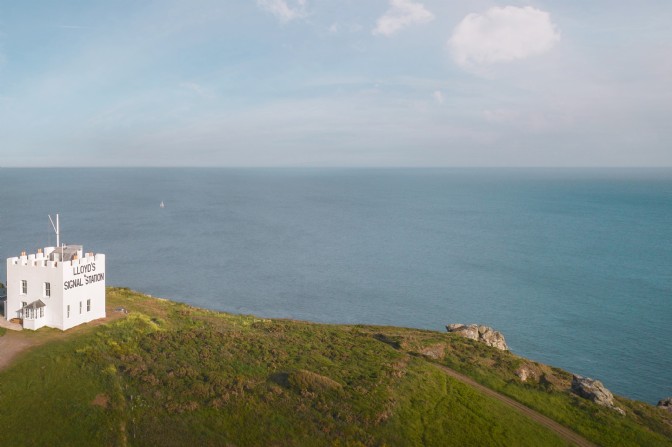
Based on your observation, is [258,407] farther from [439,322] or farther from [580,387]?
[439,322]

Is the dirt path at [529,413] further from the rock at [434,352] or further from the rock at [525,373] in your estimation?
the rock at [525,373]

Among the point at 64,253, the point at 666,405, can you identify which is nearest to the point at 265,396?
the point at 64,253

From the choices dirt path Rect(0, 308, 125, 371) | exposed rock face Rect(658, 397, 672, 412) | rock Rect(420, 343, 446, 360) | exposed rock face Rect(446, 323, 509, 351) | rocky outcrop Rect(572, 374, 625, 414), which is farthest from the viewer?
exposed rock face Rect(446, 323, 509, 351)

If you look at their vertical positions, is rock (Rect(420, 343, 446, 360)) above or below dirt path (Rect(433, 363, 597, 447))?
above

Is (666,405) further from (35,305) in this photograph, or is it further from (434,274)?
(434,274)

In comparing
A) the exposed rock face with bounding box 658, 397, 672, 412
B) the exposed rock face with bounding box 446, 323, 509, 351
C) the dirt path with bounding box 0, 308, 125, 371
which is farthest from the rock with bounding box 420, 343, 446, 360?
the dirt path with bounding box 0, 308, 125, 371

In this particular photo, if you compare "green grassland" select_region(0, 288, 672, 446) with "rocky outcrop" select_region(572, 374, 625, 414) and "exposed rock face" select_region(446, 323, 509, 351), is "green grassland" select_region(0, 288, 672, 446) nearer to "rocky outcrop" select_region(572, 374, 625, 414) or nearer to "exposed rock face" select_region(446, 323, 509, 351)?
"rocky outcrop" select_region(572, 374, 625, 414)

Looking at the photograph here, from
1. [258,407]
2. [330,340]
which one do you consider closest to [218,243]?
[330,340]
